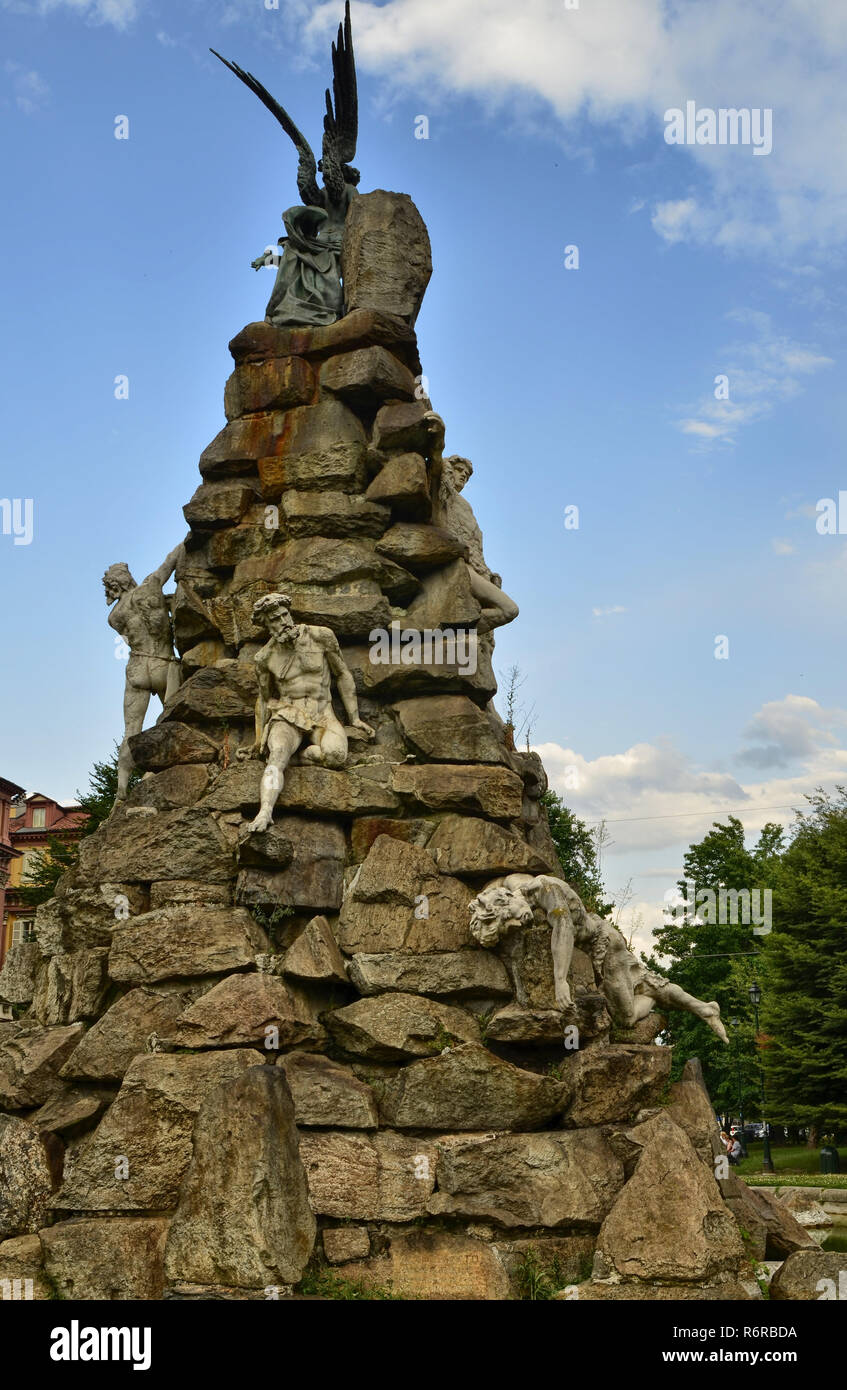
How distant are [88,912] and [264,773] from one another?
170 centimetres

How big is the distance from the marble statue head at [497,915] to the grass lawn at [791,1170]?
13.1 meters

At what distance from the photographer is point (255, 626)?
38.1 feet

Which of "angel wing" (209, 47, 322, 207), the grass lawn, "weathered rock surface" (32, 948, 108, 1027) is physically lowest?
the grass lawn

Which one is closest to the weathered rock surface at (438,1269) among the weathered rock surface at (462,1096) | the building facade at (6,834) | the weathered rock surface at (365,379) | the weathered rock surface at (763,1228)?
the weathered rock surface at (462,1096)

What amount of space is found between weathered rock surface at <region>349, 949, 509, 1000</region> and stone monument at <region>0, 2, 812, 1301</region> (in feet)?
0.07

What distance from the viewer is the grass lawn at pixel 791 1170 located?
21.8m

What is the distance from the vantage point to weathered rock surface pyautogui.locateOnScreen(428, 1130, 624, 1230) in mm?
8562

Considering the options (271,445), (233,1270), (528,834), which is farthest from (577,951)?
(271,445)

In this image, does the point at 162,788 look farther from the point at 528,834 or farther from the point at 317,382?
the point at 317,382

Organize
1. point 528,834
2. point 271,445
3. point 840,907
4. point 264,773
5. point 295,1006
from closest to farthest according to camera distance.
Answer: point 295,1006 < point 264,773 < point 528,834 < point 271,445 < point 840,907

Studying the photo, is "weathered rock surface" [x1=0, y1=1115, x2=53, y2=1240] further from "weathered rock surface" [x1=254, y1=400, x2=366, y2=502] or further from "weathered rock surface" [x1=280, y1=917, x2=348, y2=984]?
"weathered rock surface" [x1=254, y1=400, x2=366, y2=502]

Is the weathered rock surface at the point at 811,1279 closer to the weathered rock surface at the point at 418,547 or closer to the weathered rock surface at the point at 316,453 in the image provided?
the weathered rock surface at the point at 418,547

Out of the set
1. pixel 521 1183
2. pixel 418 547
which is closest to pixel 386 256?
pixel 418 547

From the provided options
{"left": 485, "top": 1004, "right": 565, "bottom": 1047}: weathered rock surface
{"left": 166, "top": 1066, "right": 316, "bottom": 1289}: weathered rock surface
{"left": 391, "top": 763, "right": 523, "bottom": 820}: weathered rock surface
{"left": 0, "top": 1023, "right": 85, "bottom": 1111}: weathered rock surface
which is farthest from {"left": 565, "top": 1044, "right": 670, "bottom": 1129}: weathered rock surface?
{"left": 0, "top": 1023, "right": 85, "bottom": 1111}: weathered rock surface
